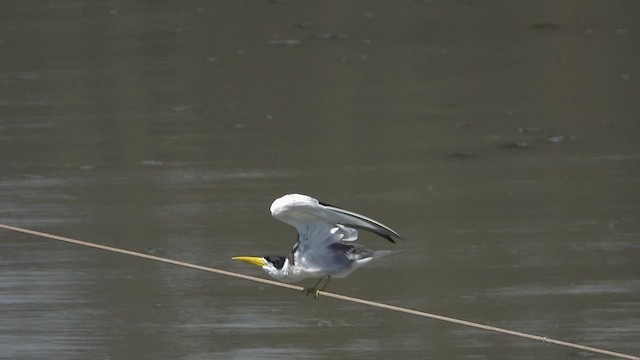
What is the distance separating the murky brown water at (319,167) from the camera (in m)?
7.29

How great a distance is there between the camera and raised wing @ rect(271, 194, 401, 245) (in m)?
5.78

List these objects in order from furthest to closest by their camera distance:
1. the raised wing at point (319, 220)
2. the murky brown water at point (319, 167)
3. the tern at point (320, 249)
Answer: the murky brown water at point (319, 167) → the tern at point (320, 249) → the raised wing at point (319, 220)

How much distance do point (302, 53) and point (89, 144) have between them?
240 centimetres

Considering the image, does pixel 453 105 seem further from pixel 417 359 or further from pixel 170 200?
pixel 417 359

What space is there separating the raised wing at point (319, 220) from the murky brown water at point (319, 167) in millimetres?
1047

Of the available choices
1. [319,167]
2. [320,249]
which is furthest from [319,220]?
[319,167]

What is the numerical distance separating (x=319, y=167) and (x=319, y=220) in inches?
140

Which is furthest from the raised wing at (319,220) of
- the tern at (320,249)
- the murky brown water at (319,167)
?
the murky brown water at (319,167)

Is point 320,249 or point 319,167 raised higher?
point 319,167

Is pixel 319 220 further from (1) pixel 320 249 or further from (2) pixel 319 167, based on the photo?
(2) pixel 319 167

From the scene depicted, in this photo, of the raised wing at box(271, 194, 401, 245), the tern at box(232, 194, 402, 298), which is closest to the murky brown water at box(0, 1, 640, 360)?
the tern at box(232, 194, 402, 298)

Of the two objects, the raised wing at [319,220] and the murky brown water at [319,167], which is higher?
the murky brown water at [319,167]

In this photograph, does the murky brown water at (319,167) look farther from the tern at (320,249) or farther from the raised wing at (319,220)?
the raised wing at (319,220)

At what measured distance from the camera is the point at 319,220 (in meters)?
5.94
